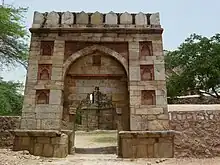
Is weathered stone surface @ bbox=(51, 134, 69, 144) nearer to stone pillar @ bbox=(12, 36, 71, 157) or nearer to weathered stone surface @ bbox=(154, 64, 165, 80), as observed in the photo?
stone pillar @ bbox=(12, 36, 71, 157)

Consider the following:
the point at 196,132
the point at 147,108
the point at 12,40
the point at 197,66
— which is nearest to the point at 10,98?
the point at 12,40

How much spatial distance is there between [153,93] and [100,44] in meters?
2.15

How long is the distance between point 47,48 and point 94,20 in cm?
165

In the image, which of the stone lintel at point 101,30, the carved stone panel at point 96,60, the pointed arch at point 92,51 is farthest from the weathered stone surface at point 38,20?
the carved stone panel at point 96,60

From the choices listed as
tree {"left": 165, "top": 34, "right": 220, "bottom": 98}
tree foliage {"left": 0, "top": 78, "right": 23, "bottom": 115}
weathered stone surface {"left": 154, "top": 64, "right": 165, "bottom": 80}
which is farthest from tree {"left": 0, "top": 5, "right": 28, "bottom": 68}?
tree {"left": 165, "top": 34, "right": 220, "bottom": 98}

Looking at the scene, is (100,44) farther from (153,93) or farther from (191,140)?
(191,140)

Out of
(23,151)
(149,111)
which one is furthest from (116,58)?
(23,151)

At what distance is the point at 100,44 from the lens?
781cm

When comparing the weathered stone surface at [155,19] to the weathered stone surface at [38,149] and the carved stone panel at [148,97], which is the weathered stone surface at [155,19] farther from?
the weathered stone surface at [38,149]

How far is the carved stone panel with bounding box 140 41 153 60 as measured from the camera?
25.1 feet

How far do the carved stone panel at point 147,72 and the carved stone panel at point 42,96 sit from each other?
108 inches

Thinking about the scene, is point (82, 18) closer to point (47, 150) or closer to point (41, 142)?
point (41, 142)

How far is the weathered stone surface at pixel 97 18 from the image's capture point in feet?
26.0

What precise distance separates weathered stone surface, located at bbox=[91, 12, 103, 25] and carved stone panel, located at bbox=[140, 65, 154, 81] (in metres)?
1.89
